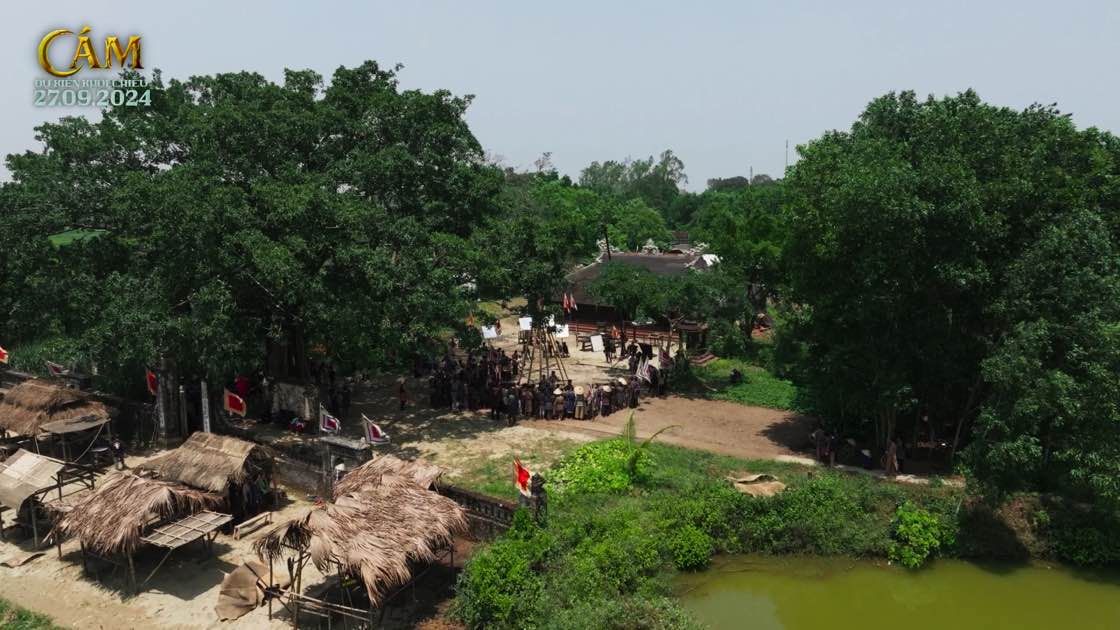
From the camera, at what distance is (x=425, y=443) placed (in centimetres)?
2181

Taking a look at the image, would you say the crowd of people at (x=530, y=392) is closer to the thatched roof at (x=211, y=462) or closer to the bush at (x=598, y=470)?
the bush at (x=598, y=470)

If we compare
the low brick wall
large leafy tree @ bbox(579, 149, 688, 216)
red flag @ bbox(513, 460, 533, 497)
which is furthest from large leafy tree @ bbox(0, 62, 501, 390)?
large leafy tree @ bbox(579, 149, 688, 216)

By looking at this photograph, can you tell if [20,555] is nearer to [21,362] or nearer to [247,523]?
[247,523]

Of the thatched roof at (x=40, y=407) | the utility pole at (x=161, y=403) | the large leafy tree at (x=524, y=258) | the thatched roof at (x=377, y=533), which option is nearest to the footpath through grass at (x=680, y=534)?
the thatched roof at (x=377, y=533)

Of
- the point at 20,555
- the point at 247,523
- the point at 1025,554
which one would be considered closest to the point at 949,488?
the point at 1025,554

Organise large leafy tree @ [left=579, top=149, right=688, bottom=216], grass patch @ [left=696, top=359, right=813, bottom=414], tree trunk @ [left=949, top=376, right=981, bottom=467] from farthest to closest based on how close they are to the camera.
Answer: large leafy tree @ [left=579, top=149, right=688, bottom=216] < grass patch @ [left=696, top=359, right=813, bottom=414] < tree trunk @ [left=949, top=376, right=981, bottom=467]

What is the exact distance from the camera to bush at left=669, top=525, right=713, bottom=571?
15.0 metres

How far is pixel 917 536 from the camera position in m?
15.8

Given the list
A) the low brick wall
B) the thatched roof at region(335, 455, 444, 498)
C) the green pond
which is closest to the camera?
the green pond

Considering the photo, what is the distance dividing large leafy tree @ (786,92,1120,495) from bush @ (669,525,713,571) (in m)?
6.15

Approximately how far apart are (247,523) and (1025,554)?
55.7 feet

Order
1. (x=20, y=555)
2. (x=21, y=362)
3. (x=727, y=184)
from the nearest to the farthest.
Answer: (x=20, y=555) < (x=21, y=362) < (x=727, y=184)

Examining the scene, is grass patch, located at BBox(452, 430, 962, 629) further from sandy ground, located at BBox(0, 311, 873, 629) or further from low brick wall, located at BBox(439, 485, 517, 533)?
sandy ground, located at BBox(0, 311, 873, 629)

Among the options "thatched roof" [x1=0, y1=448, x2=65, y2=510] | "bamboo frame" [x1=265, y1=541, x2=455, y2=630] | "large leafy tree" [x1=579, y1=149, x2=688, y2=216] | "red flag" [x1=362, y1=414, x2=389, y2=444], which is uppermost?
"large leafy tree" [x1=579, y1=149, x2=688, y2=216]
